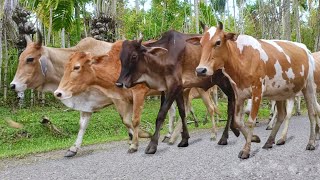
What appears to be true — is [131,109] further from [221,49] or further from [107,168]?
[221,49]

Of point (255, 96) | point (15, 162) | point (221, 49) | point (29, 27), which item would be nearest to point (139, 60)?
point (221, 49)

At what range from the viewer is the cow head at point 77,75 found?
7.64 meters


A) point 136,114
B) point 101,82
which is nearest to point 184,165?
point 136,114

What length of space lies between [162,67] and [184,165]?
1558 millimetres

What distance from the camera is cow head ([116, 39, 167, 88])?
6745 mm

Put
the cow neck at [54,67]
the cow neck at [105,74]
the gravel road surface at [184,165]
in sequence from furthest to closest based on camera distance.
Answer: the cow neck at [54,67] < the cow neck at [105,74] < the gravel road surface at [184,165]

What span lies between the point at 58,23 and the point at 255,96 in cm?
1289

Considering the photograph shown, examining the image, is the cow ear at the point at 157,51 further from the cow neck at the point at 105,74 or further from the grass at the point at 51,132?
the grass at the point at 51,132

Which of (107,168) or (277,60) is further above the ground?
(277,60)

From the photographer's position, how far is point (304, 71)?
696 centimetres

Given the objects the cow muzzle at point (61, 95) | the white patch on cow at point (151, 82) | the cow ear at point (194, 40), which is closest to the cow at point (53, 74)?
the cow muzzle at point (61, 95)

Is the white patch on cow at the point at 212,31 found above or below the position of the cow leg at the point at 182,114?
above

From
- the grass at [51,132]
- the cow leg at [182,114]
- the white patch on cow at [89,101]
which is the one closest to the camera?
the cow leg at [182,114]

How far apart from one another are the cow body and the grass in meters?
3.37
